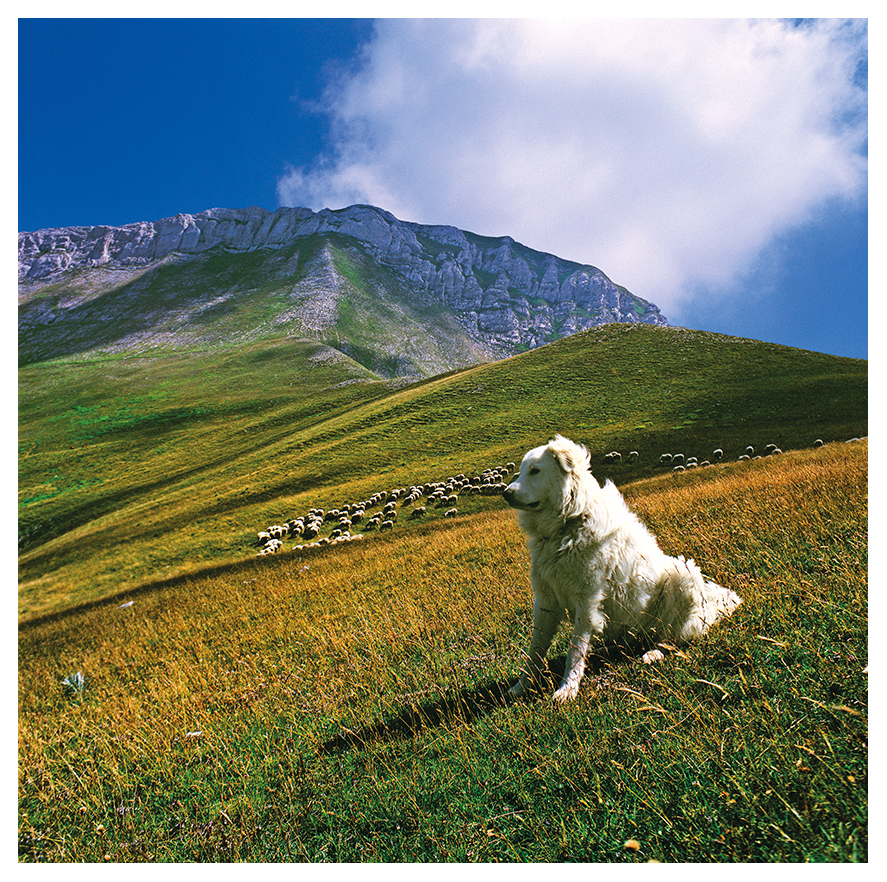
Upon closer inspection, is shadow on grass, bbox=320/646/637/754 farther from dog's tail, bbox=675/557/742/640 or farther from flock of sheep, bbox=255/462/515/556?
flock of sheep, bbox=255/462/515/556

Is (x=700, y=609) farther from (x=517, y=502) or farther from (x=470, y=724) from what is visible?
(x=470, y=724)

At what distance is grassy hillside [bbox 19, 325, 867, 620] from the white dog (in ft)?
68.9

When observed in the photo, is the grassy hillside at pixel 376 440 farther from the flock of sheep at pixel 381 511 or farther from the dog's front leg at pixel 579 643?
the dog's front leg at pixel 579 643

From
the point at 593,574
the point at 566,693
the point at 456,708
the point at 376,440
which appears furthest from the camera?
the point at 376,440

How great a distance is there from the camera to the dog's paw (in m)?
3.79

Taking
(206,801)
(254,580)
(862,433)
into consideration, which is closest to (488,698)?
(206,801)

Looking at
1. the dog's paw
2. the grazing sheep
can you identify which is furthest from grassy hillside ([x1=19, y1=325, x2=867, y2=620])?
the dog's paw

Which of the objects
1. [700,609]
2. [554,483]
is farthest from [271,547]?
[700,609]

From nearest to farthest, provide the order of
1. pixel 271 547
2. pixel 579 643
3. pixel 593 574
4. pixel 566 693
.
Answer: pixel 566 693
pixel 579 643
pixel 593 574
pixel 271 547

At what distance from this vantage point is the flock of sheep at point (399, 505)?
24938 millimetres

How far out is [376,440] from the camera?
45.8 meters

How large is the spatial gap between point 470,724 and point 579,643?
4.06 feet

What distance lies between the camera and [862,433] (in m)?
26.7

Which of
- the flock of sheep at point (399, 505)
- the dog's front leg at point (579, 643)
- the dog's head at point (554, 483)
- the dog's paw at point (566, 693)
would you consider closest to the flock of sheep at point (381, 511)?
the flock of sheep at point (399, 505)
